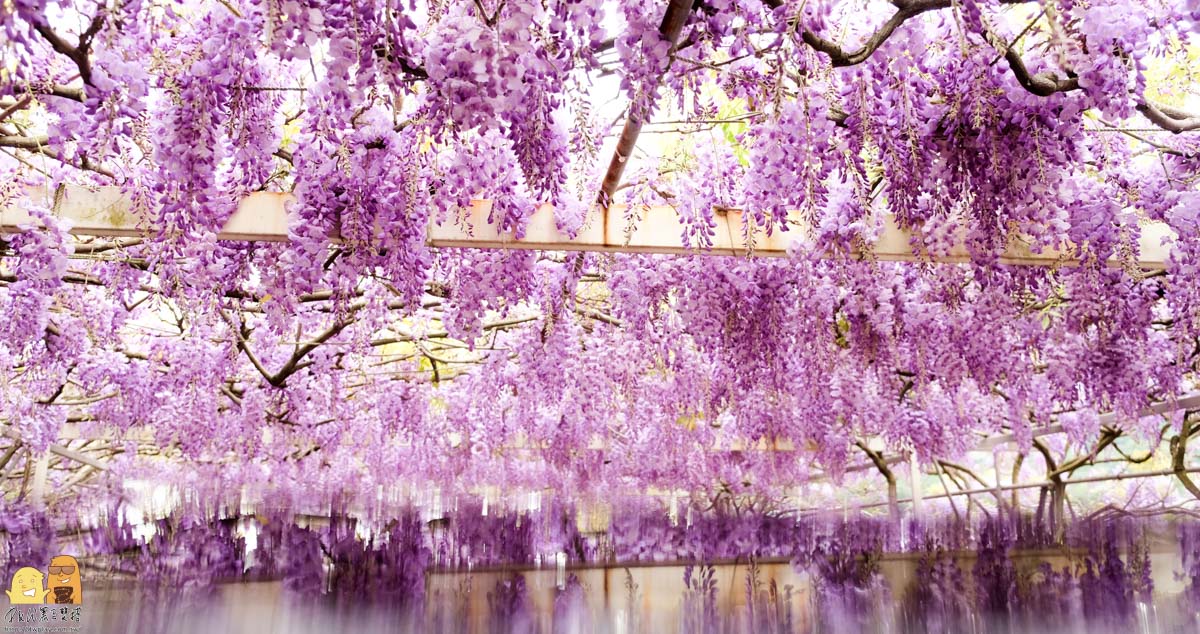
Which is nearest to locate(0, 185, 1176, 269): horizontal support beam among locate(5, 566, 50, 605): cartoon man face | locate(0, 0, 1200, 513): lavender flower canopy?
locate(0, 0, 1200, 513): lavender flower canopy

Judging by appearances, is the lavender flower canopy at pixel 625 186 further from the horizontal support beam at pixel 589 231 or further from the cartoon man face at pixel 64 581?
the cartoon man face at pixel 64 581

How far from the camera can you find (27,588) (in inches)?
118

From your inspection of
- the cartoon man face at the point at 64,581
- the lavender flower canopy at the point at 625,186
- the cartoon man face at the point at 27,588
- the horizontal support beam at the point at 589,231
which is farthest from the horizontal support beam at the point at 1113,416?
the cartoon man face at the point at 27,588

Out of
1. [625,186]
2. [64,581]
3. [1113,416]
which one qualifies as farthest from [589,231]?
[1113,416]

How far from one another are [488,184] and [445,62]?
1.01m

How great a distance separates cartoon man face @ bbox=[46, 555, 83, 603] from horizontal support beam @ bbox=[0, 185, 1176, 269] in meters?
1.45

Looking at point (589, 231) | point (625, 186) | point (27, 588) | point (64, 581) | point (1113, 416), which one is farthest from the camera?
point (1113, 416)

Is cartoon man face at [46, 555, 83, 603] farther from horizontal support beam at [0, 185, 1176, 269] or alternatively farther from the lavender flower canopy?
horizontal support beam at [0, 185, 1176, 269]

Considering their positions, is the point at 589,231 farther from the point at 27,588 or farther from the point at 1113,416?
the point at 1113,416

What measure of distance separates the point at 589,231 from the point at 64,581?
8.72ft

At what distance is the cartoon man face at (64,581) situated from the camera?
116 inches

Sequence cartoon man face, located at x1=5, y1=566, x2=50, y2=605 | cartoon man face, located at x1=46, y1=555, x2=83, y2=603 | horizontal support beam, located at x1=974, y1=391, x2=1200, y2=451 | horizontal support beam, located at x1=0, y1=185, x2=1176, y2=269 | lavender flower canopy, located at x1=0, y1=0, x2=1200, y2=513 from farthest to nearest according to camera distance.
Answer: horizontal support beam, located at x1=974, y1=391, x2=1200, y2=451, horizontal support beam, located at x1=0, y1=185, x2=1176, y2=269, cartoon man face, located at x1=46, y1=555, x2=83, y2=603, cartoon man face, located at x1=5, y1=566, x2=50, y2=605, lavender flower canopy, located at x1=0, y1=0, x2=1200, y2=513

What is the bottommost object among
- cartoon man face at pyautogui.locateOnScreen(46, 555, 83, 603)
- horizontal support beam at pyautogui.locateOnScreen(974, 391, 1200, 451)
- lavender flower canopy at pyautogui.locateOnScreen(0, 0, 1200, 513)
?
cartoon man face at pyautogui.locateOnScreen(46, 555, 83, 603)

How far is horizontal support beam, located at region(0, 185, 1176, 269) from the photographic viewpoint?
3150 mm
